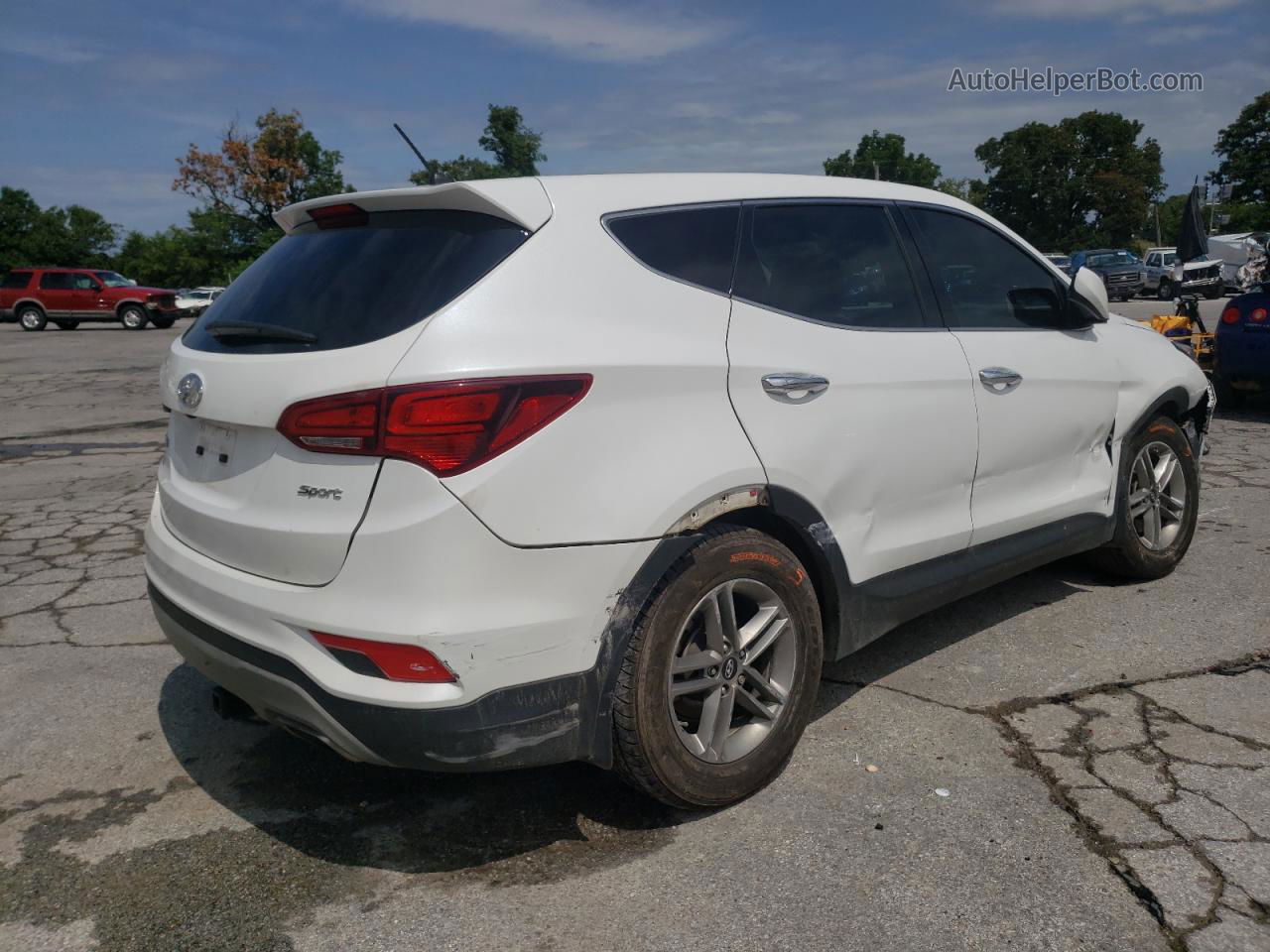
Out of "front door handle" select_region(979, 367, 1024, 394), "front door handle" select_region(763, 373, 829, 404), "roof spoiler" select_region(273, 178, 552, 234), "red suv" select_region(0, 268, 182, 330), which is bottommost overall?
"front door handle" select_region(979, 367, 1024, 394)

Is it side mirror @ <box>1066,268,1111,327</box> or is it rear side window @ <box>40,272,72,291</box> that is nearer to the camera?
side mirror @ <box>1066,268,1111,327</box>

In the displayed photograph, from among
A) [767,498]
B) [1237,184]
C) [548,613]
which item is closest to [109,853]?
[548,613]

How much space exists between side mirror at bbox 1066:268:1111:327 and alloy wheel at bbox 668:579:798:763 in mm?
2065

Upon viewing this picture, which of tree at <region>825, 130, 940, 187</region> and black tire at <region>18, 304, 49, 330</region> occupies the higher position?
tree at <region>825, 130, 940, 187</region>

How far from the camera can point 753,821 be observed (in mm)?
2785

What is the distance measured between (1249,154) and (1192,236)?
229 feet

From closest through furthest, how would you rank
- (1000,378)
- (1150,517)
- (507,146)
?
(1000,378) < (1150,517) < (507,146)

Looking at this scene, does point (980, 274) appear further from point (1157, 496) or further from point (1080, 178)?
point (1080, 178)

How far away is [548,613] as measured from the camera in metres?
2.37

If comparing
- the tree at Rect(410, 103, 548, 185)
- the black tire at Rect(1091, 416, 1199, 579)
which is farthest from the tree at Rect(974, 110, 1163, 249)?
the black tire at Rect(1091, 416, 1199, 579)

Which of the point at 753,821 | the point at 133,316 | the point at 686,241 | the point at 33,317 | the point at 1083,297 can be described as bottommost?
the point at 753,821

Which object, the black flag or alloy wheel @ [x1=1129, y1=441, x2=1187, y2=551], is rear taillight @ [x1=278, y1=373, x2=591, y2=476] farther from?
the black flag

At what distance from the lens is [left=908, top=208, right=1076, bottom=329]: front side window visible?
3.65 m

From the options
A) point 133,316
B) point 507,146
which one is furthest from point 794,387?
point 507,146
